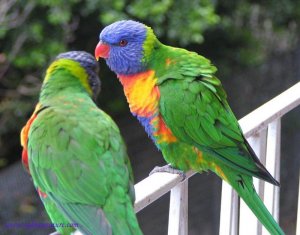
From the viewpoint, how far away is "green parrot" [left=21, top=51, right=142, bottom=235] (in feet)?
4.48

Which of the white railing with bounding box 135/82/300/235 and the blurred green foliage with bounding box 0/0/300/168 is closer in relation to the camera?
the white railing with bounding box 135/82/300/235

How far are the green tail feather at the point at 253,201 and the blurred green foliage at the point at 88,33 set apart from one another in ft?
5.05

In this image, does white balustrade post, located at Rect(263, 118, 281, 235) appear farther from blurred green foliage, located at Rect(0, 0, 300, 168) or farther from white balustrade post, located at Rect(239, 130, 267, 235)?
blurred green foliage, located at Rect(0, 0, 300, 168)

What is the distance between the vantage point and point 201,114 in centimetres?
191

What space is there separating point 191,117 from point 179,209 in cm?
37

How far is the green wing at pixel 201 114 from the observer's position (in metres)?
1.89

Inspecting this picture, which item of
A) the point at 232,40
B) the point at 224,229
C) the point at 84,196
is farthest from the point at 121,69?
the point at 232,40

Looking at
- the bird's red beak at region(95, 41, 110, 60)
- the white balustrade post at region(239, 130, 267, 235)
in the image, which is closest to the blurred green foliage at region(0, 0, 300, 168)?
the bird's red beak at region(95, 41, 110, 60)

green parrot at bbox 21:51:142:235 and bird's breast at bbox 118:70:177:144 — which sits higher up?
green parrot at bbox 21:51:142:235

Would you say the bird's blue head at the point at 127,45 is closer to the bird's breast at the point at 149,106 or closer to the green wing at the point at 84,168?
the bird's breast at the point at 149,106

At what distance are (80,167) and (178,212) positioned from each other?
0.99 ft

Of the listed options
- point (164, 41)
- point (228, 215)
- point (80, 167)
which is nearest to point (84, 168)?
point (80, 167)

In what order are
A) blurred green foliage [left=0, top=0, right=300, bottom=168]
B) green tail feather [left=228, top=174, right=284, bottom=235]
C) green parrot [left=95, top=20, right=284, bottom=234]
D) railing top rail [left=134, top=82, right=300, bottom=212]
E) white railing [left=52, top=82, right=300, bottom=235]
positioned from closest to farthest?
1. railing top rail [left=134, top=82, right=300, bottom=212]
2. white railing [left=52, top=82, right=300, bottom=235]
3. green tail feather [left=228, top=174, right=284, bottom=235]
4. green parrot [left=95, top=20, right=284, bottom=234]
5. blurred green foliage [left=0, top=0, right=300, bottom=168]

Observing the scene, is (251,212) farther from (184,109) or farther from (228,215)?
(184,109)
